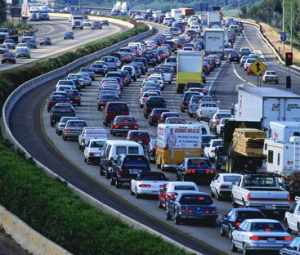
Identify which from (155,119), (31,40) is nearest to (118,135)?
(155,119)

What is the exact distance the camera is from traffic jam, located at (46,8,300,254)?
40.1 metres

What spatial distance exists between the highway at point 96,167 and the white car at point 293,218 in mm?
2013

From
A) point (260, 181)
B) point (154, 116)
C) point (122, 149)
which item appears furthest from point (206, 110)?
point (260, 181)

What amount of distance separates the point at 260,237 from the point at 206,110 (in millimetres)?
43244

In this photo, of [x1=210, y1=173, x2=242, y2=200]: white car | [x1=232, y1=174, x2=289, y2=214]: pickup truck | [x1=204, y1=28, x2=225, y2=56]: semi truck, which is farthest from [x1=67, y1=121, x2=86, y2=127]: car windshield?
[x1=204, y1=28, x2=225, y2=56]: semi truck

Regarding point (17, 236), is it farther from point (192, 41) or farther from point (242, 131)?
point (192, 41)

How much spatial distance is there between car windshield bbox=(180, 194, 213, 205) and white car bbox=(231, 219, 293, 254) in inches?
208

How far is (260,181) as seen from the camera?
43500mm

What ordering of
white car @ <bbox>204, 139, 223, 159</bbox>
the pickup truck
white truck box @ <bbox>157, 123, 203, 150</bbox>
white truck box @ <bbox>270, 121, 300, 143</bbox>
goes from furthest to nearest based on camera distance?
white car @ <bbox>204, 139, 223, 159</bbox> < white truck box @ <bbox>157, 123, 203, 150</bbox> < white truck box @ <bbox>270, 121, 300, 143</bbox> < the pickup truck

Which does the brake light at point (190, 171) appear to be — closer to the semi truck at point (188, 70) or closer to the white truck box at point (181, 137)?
the white truck box at point (181, 137)

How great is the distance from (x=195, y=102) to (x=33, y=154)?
73.9 feet

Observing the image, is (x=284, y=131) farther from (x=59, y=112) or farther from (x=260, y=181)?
(x=59, y=112)

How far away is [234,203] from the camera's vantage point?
44688mm

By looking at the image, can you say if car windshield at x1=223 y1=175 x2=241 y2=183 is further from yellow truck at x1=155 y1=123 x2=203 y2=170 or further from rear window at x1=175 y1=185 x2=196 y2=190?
yellow truck at x1=155 y1=123 x2=203 y2=170
